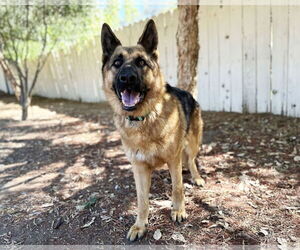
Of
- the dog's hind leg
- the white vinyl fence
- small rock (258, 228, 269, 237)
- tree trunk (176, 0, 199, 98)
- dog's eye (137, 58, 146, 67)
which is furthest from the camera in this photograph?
the white vinyl fence

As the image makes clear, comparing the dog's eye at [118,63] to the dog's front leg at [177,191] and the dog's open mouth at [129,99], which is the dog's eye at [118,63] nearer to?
the dog's open mouth at [129,99]

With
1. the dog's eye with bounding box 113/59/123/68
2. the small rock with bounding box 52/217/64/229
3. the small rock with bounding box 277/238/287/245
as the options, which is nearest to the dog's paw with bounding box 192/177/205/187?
the small rock with bounding box 277/238/287/245

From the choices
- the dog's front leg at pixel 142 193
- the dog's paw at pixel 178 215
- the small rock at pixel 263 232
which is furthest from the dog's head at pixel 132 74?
the small rock at pixel 263 232

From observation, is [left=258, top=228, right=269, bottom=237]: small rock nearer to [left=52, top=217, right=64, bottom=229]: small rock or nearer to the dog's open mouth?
the dog's open mouth

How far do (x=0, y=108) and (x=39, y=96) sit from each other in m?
3.10

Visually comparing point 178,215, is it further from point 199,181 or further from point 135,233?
point 199,181

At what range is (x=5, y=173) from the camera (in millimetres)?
4203

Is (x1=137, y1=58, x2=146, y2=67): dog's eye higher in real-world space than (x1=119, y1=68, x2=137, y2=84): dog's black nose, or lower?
higher

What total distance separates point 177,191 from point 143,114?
845 mm

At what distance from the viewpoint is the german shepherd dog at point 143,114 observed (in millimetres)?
2576

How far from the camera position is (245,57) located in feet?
18.8

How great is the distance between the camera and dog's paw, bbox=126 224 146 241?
8.44 feet

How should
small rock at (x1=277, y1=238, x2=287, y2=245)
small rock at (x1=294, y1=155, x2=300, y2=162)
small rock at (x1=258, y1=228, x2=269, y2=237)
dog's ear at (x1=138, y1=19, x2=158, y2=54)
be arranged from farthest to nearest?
1. small rock at (x1=294, y1=155, x2=300, y2=162)
2. dog's ear at (x1=138, y1=19, x2=158, y2=54)
3. small rock at (x1=258, y1=228, x2=269, y2=237)
4. small rock at (x1=277, y1=238, x2=287, y2=245)

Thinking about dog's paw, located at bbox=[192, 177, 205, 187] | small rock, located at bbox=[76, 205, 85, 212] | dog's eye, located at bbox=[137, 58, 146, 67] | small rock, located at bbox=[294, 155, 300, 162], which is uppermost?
dog's eye, located at bbox=[137, 58, 146, 67]
